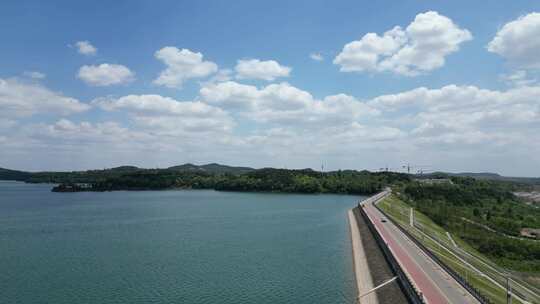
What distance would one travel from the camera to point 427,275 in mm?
35594

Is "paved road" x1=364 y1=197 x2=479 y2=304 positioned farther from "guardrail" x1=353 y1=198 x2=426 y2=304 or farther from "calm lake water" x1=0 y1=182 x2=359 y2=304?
"calm lake water" x1=0 y1=182 x2=359 y2=304

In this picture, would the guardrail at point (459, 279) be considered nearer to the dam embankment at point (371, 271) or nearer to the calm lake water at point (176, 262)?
the dam embankment at point (371, 271)

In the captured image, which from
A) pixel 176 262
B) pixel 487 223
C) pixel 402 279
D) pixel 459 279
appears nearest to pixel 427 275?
pixel 402 279

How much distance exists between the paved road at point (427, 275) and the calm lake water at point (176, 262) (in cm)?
586

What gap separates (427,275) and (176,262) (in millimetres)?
28315

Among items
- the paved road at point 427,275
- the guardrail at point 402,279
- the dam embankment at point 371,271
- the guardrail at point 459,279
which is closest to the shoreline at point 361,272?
the dam embankment at point 371,271

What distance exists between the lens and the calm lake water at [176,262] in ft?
119

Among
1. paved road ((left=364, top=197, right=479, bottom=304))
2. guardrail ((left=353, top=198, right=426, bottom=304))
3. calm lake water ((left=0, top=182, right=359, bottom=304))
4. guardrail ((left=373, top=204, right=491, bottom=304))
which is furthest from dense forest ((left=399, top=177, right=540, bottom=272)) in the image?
guardrail ((left=353, top=198, right=426, bottom=304))

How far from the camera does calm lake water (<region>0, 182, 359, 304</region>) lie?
36375 mm

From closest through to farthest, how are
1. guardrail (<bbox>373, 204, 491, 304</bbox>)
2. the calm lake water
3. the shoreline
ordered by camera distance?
guardrail (<bbox>373, 204, 491, 304</bbox>)
the shoreline
the calm lake water

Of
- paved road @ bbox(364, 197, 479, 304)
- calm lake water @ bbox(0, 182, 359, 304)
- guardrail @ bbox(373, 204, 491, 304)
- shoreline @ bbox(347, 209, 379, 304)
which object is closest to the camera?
guardrail @ bbox(373, 204, 491, 304)

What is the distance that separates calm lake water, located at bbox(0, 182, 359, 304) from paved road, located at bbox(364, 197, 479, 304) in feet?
19.2

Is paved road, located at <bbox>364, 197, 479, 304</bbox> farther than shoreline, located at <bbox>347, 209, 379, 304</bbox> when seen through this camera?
No

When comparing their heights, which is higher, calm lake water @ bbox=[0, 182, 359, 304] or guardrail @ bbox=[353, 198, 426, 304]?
guardrail @ bbox=[353, 198, 426, 304]
